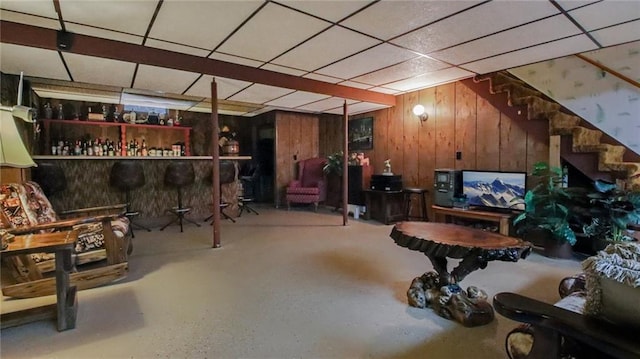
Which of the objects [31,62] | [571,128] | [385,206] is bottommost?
[385,206]

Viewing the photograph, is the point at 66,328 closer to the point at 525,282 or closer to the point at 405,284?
the point at 405,284

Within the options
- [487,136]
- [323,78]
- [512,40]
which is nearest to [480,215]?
[487,136]

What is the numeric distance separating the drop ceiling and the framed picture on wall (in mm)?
2214

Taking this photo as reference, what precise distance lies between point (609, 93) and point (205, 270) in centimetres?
519

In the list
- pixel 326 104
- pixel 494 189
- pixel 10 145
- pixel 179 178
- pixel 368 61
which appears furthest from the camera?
pixel 326 104

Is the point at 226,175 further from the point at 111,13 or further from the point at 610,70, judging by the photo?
the point at 610,70

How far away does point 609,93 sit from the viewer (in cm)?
387

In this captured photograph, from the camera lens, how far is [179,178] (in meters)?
5.10

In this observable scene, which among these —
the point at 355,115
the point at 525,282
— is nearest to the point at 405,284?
the point at 525,282

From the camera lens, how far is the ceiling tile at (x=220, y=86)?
4.21m

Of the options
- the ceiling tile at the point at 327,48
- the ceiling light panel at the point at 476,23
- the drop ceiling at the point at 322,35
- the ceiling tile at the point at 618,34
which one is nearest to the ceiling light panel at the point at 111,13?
the drop ceiling at the point at 322,35

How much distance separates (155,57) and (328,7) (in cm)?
201

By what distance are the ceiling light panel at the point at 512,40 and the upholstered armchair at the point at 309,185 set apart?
4.00 metres

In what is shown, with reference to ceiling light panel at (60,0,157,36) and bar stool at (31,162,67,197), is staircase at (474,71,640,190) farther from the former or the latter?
bar stool at (31,162,67,197)
